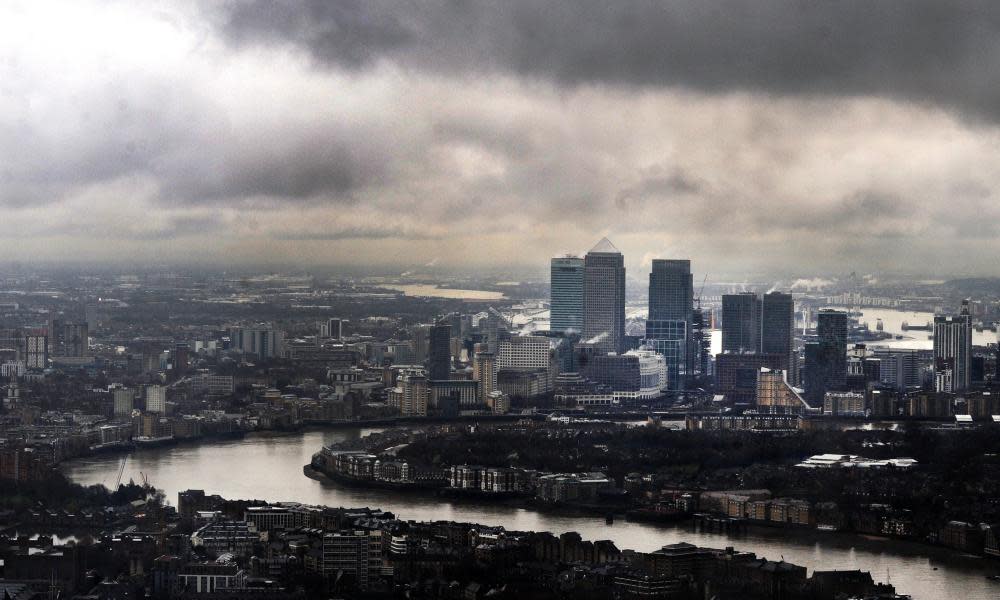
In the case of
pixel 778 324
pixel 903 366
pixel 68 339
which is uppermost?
pixel 778 324

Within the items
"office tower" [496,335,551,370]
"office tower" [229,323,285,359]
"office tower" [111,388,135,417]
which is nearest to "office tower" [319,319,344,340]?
"office tower" [229,323,285,359]

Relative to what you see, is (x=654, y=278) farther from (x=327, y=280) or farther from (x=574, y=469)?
(x=574, y=469)

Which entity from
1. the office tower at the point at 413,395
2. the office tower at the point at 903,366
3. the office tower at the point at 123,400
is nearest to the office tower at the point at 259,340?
the office tower at the point at 413,395

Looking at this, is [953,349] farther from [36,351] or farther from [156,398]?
[36,351]

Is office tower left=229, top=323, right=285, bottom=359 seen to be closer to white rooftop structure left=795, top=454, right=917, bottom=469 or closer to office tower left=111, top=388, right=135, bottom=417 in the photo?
office tower left=111, top=388, right=135, bottom=417

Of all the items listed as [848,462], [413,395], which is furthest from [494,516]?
[413,395]

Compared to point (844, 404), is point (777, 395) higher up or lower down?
higher up
